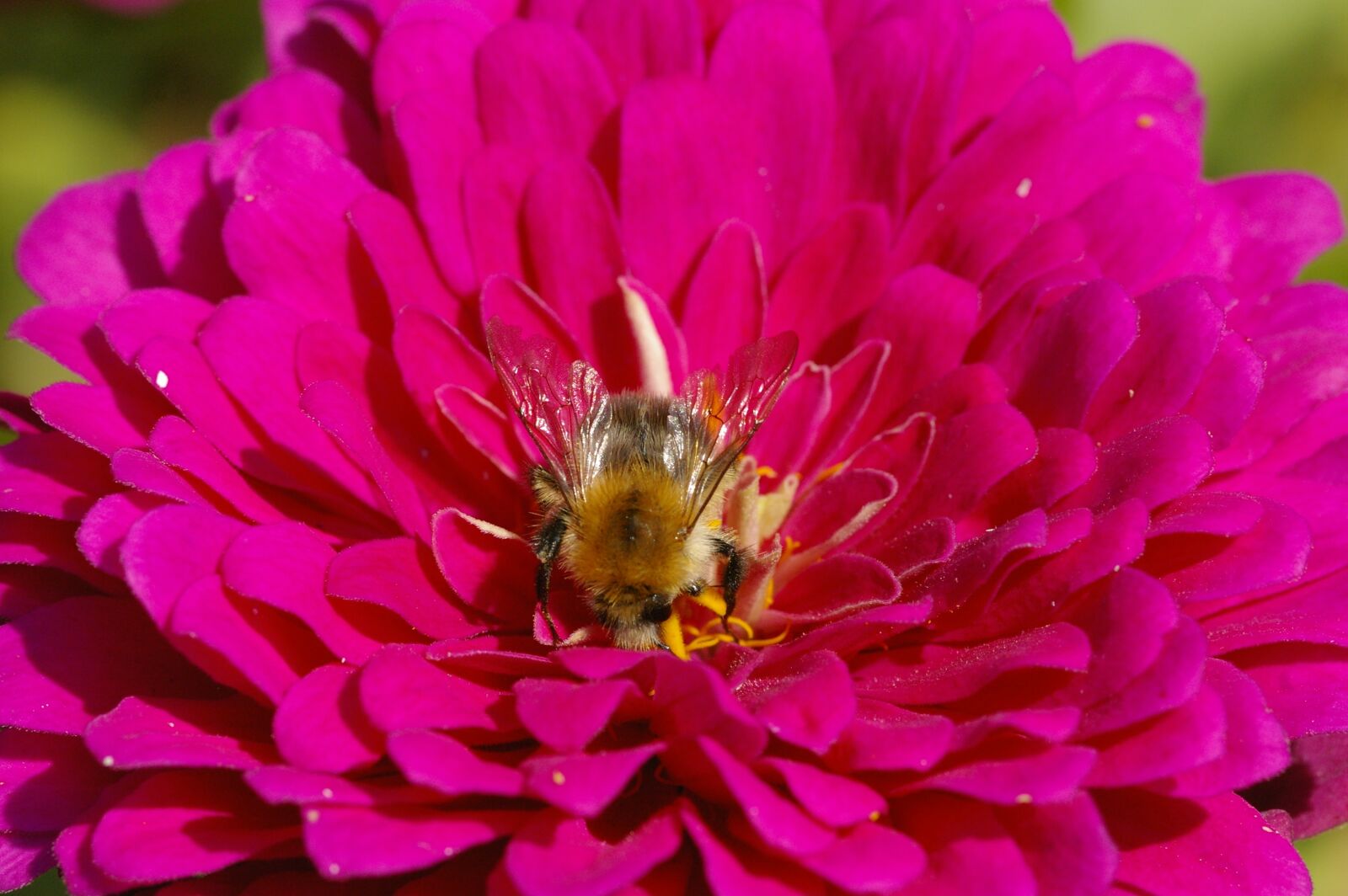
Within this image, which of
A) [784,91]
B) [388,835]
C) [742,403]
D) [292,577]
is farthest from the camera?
[784,91]

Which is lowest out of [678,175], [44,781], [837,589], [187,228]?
[44,781]

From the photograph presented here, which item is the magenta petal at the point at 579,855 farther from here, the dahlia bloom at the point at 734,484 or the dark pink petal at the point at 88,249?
the dark pink petal at the point at 88,249

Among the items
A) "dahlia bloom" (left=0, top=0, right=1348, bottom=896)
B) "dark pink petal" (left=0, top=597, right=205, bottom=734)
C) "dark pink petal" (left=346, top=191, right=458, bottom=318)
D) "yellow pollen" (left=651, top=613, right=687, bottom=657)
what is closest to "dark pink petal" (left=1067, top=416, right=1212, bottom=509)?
"dahlia bloom" (left=0, top=0, right=1348, bottom=896)

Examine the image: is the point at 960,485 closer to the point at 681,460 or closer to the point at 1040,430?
the point at 1040,430

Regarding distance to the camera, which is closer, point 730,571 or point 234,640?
point 234,640

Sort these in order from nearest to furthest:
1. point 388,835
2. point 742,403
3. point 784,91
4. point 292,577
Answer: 1. point 388,835
2. point 292,577
3. point 742,403
4. point 784,91

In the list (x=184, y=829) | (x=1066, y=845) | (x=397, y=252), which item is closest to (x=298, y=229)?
(x=397, y=252)

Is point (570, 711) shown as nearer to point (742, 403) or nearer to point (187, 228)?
point (742, 403)

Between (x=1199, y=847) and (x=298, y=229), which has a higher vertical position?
(x=298, y=229)
